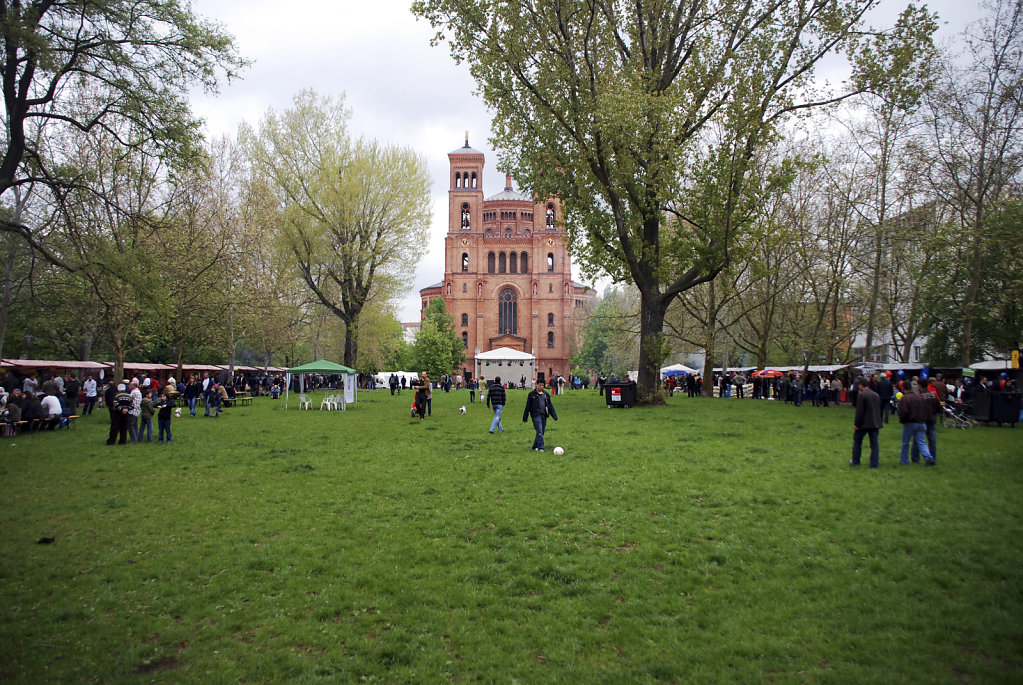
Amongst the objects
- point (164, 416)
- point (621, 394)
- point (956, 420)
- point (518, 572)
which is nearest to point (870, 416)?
point (518, 572)

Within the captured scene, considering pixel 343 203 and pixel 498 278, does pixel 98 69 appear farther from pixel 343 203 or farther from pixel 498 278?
pixel 498 278

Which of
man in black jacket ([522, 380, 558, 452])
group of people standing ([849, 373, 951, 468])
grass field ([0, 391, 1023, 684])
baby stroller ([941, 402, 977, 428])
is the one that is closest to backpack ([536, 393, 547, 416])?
man in black jacket ([522, 380, 558, 452])

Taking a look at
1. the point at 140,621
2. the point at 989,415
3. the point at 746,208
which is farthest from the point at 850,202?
the point at 140,621

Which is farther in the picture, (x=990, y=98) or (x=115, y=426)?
(x=990, y=98)

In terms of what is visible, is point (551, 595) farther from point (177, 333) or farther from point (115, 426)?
point (177, 333)

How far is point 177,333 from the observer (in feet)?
91.4

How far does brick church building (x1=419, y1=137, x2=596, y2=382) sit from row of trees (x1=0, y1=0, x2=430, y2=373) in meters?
38.1

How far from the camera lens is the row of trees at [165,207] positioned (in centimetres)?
1141

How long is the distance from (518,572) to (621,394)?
19.6 metres

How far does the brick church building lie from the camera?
271ft

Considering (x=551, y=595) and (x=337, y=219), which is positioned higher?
(x=337, y=219)

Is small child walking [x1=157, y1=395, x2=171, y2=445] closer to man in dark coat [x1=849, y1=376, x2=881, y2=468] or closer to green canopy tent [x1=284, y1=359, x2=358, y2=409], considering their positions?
green canopy tent [x1=284, y1=359, x2=358, y2=409]

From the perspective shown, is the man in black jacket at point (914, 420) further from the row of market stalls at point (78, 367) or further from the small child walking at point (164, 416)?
the row of market stalls at point (78, 367)

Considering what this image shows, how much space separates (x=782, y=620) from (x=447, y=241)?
80.8m
